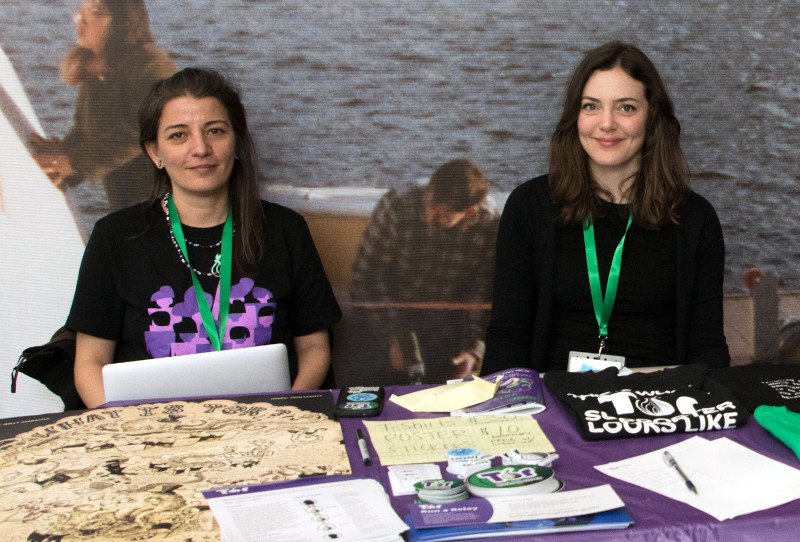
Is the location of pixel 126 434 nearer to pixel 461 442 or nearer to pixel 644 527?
pixel 461 442

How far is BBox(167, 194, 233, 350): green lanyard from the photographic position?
2.21 metres

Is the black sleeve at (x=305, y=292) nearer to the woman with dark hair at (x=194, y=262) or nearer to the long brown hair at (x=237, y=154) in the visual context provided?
the woman with dark hair at (x=194, y=262)

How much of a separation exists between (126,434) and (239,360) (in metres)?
0.28

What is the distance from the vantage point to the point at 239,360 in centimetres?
169

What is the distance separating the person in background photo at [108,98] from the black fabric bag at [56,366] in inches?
20.2

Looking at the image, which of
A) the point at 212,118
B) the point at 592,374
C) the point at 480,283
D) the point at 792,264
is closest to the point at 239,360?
the point at 592,374

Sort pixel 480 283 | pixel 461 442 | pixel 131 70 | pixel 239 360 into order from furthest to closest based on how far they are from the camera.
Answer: pixel 480 283 < pixel 131 70 < pixel 239 360 < pixel 461 442

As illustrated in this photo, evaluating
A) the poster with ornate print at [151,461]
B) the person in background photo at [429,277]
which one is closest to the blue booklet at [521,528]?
the poster with ornate print at [151,461]

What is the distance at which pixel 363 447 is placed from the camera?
4.64 ft

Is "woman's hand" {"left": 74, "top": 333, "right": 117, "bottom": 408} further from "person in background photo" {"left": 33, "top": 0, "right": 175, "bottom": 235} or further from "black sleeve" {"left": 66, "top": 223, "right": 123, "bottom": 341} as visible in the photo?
"person in background photo" {"left": 33, "top": 0, "right": 175, "bottom": 235}

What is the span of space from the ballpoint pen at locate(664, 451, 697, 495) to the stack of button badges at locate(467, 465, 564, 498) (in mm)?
190

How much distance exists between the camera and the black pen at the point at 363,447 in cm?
137

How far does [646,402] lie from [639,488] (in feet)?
0.99

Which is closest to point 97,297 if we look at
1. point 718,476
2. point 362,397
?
point 362,397
